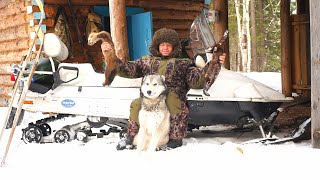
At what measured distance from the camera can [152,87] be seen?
4453 millimetres

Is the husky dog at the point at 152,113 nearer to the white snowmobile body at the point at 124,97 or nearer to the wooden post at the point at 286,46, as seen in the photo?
the white snowmobile body at the point at 124,97

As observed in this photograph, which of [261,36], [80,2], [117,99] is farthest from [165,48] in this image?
[261,36]

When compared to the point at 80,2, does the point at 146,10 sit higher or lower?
lower

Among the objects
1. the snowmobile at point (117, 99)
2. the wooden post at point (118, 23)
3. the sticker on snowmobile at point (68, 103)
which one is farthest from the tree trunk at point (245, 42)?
the sticker on snowmobile at point (68, 103)

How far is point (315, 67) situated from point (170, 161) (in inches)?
69.0

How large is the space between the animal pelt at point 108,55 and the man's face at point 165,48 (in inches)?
20.9

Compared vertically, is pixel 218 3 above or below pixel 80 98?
above

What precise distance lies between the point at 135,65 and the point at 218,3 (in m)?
4.27

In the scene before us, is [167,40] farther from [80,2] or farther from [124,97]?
[80,2]

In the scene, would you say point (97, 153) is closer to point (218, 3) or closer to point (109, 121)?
point (109, 121)

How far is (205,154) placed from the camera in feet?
14.3

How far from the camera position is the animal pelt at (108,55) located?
4.64 meters

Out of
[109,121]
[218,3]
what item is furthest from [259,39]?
[109,121]

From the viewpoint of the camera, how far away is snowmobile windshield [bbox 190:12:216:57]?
5.40 metres
